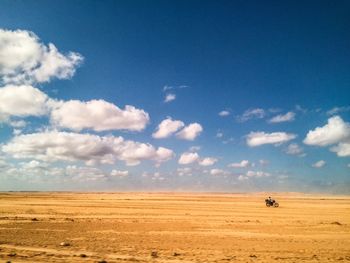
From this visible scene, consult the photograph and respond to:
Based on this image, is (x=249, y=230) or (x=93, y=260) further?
(x=249, y=230)

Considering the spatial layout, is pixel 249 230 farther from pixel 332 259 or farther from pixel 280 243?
pixel 332 259

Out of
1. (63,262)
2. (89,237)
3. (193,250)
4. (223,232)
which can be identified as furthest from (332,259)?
(89,237)

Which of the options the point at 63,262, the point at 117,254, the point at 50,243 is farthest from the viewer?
the point at 50,243

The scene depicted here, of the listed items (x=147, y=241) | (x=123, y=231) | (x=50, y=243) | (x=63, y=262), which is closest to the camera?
(x=63, y=262)

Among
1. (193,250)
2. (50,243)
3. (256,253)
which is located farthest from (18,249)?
(256,253)

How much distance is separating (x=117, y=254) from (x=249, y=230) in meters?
12.3

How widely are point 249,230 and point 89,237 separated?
1098 centimetres

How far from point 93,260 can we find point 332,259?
9.91 meters

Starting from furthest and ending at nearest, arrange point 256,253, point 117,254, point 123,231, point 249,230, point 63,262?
1. point 249,230
2. point 123,231
3. point 256,253
4. point 117,254
5. point 63,262

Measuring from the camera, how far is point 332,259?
14.7 metres

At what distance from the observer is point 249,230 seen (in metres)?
24.1

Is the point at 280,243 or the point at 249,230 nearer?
the point at 280,243

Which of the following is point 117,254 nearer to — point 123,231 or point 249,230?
point 123,231

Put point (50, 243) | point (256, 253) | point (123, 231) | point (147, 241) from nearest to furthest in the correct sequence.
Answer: point (256, 253) → point (50, 243) → point (147, 241) → point (123, 231)
